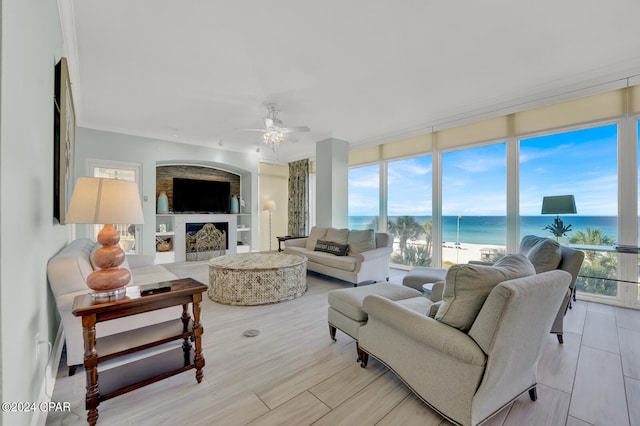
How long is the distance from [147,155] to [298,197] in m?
Answer: 3.72

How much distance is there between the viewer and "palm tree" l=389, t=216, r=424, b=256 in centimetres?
539

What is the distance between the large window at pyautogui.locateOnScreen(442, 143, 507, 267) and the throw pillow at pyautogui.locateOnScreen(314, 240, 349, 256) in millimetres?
1895

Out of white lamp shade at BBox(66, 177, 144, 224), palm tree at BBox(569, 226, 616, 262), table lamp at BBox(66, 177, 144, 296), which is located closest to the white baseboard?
table lamp at BBox(66, 177, 144, 296)

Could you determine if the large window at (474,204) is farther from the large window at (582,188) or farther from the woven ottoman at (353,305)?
the woven ottoman at (353,305)

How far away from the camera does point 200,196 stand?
6711 mm

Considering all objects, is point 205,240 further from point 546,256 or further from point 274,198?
point 546,256

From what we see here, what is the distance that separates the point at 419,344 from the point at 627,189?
376cm

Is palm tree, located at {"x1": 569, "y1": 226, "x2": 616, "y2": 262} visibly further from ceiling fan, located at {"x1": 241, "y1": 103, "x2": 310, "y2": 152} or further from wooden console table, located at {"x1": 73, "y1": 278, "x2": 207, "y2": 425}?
wooden console table, located at {"x1": 73, "y1": 278, "x2": 207, "y2": 425}

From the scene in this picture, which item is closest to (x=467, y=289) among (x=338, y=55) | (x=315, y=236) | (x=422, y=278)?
(x=422, y=278)

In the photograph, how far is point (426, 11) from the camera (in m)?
2.20

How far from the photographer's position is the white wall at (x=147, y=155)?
5.05 meters

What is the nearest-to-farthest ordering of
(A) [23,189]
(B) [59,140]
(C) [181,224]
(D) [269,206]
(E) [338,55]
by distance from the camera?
(A) [23,189] < (B) [59,140] < (E) [338,55] < (C) [181,224] < (D) [269,206]

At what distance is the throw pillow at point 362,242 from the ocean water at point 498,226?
54.7 inches

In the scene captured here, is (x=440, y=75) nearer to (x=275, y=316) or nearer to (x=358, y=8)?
(x=358, y=8)
